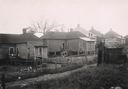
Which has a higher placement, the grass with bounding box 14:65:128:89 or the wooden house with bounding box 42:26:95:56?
the wooden house with bounding box 42:26:95:56

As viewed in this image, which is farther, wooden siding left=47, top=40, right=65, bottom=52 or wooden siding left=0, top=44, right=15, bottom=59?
wooden siding left=47, top=40, right=65, bottom=52

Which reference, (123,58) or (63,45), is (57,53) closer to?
(63,45)

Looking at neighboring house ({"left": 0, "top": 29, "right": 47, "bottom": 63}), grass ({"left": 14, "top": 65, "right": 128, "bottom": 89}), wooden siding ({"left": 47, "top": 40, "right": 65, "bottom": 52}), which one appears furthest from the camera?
wooden siding ({"left": 47, "top": 40, "right": 65, "bottom": 52})

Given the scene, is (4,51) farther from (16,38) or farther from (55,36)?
(55,36)

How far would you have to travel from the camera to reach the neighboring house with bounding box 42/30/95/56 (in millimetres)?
41250

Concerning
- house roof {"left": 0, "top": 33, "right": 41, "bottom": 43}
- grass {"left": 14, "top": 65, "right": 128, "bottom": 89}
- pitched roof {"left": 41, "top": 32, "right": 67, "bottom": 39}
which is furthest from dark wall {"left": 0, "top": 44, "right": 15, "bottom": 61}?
grass {"left": 14, "top": 65, "right": 128, "bottom": 89}

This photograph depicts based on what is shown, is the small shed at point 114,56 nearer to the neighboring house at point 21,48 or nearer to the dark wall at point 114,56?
the dark wall at point 114,56

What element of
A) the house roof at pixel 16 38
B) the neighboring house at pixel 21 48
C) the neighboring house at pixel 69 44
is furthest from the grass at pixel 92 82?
the neighboring house at pixel 69 44

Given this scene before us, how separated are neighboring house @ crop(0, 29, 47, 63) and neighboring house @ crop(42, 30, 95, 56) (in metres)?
9.16

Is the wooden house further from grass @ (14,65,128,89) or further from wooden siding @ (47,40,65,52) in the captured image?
grass @ (14,65,128,89)

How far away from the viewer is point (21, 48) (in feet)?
107

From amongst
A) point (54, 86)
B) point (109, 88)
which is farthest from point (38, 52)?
point (109, 88)

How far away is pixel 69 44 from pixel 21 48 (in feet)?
46.3

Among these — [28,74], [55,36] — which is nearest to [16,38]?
[55,36]
